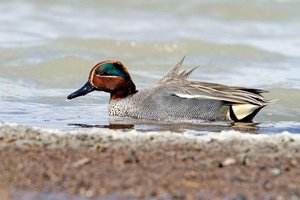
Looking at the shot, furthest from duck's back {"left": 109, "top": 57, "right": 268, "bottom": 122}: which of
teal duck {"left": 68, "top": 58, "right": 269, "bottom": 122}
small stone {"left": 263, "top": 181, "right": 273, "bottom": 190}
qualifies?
small stone {"left": 263, "top": 181, "right": 273, "bottom": 190}

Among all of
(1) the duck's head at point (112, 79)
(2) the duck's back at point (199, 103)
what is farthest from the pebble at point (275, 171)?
(1) the duck's head at point (112, 79)

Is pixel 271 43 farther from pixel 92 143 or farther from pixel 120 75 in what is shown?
→ pixel 92 143

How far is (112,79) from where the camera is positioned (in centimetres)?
1235

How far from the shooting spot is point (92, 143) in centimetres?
812

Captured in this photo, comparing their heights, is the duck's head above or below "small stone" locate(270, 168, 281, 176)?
above

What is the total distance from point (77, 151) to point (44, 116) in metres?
4.25

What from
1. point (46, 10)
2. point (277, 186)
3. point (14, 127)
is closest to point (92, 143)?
point (14, 127)

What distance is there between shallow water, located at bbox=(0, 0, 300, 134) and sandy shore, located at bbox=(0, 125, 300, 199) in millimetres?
2567

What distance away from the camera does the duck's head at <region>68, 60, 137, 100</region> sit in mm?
12281

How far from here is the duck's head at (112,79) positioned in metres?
12.3

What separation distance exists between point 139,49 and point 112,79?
693cm

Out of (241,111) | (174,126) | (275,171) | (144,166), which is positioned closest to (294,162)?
(275,171)

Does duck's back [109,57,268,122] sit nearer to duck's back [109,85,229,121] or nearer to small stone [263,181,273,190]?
duck's back [109,85,229,121]

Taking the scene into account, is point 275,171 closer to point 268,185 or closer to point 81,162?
point 268,185
